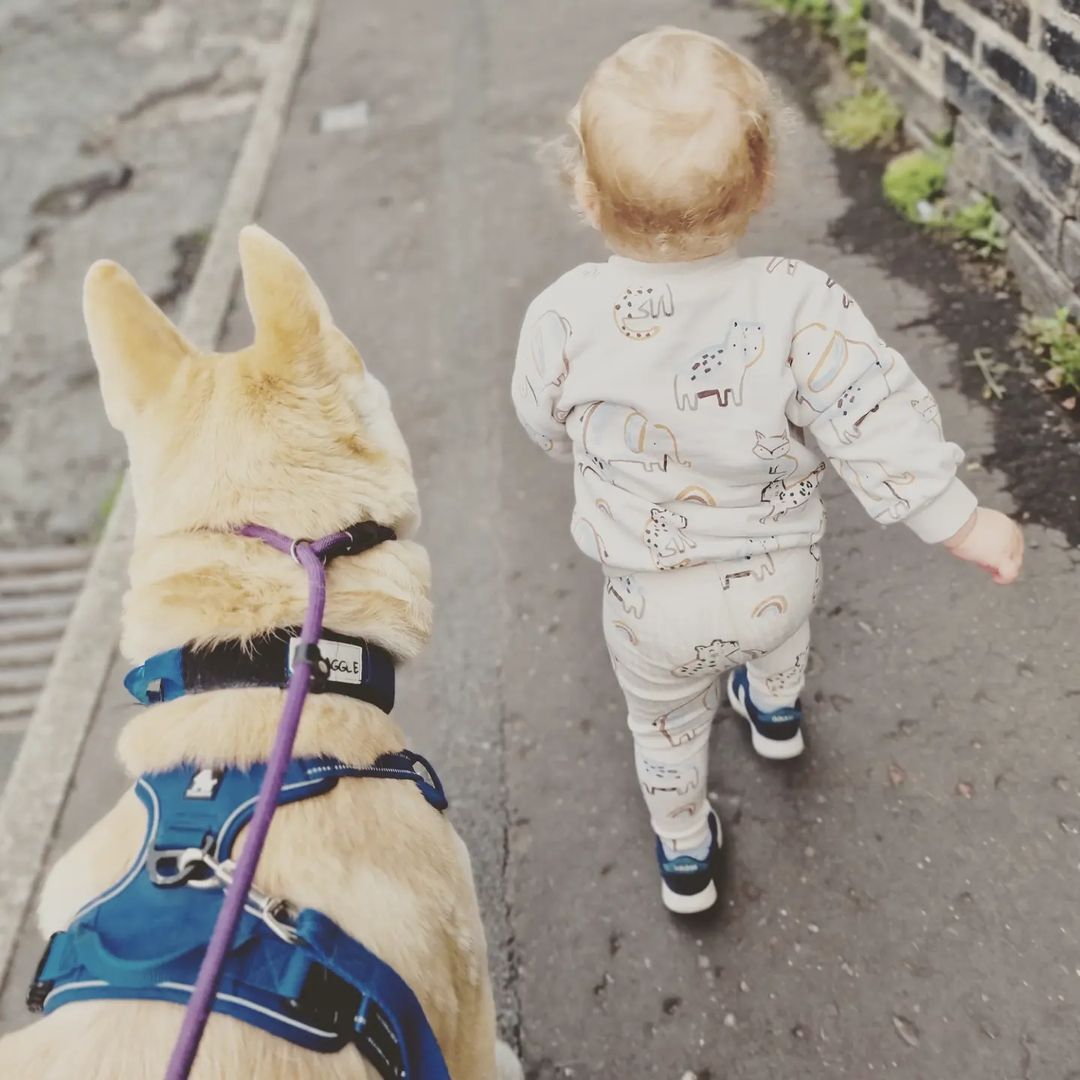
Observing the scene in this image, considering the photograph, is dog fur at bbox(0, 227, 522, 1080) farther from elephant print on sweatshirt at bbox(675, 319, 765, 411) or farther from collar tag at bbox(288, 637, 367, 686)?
elephant print on sweatshirt at bbox(675, 319, 765, 411)

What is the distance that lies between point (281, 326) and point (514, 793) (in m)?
1.41

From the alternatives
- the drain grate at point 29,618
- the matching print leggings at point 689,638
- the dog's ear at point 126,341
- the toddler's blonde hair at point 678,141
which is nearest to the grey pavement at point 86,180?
the drain grate at point 29,618

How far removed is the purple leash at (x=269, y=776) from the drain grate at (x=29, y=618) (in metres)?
2.23

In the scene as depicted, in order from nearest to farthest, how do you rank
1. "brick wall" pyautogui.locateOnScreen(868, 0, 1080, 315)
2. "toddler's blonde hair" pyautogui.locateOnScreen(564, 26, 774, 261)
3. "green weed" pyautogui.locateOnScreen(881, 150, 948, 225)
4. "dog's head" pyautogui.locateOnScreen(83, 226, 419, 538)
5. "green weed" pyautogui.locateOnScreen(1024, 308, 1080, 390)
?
"toddler's blonde hair" pyautogui.locateOnScreen(564, 26, 774, 261) < "dog's head" pyautogui.locateOnScreen(83, 226, 419, 538) < "brick wall" pyautogui.locateOnScreen(868, 0, 1080, 315) < "green weed" pyautogui.locateOnScreen(1024, 308, 1080, 390) < "green weed" pyautogui.locateOnScreen(881, 150, 948, 225)

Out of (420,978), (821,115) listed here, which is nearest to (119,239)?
(821,115)

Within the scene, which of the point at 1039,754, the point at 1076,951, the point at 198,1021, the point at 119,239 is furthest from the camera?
the point at 119,239

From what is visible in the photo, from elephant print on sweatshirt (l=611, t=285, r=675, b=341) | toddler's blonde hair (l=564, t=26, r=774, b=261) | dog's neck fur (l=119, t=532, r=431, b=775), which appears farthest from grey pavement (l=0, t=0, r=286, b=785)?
toddler's blonde hair (l=564, t=26, r=774, b=261)

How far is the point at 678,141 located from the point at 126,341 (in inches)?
36.9

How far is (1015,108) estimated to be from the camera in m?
2.97

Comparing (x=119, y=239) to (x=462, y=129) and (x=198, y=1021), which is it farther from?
(x=198, y=1021)

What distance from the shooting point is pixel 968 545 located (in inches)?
62.9

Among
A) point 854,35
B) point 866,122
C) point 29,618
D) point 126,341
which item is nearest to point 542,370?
point 126,341

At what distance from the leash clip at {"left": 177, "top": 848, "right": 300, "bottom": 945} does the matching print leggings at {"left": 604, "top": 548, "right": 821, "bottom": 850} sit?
2.49ft

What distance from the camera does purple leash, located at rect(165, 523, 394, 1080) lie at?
112 centimetres
